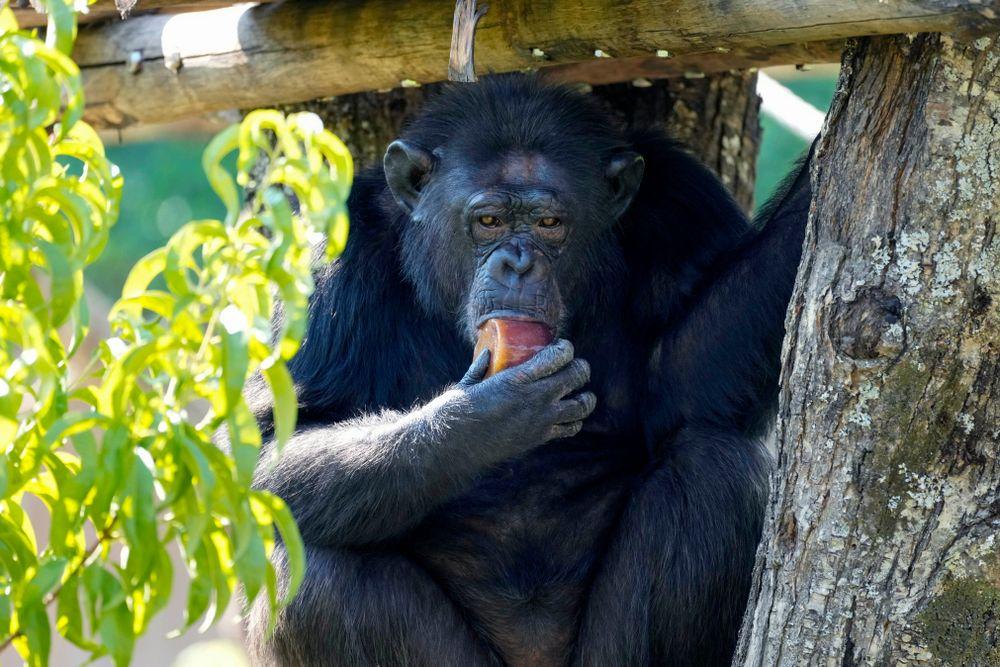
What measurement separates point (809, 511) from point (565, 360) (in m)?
1.20

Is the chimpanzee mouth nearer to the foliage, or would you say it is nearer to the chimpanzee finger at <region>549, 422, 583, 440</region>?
the chimpanzee finger at <region>549, 422, 583, 440</region>

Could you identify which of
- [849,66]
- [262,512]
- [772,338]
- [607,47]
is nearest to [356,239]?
[607,47]

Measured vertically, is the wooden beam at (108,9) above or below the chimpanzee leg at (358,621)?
above

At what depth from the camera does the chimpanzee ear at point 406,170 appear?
5.10 metres

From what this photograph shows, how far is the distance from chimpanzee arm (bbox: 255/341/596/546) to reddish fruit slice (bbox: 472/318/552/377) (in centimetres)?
5

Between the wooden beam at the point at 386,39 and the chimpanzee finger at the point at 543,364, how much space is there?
106 cm

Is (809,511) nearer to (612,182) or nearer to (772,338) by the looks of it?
(772,338)

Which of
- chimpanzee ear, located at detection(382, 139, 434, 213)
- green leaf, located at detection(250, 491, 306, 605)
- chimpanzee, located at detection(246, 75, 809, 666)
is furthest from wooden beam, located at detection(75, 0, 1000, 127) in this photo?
green leaf, located at detection(250, 491, 306, 605)

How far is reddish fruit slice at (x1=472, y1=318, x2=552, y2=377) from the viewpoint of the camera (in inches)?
181

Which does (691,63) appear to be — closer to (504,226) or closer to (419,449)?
(504,226)

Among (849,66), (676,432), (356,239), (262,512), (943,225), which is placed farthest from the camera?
(356,239)

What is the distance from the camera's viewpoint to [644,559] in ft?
15.2

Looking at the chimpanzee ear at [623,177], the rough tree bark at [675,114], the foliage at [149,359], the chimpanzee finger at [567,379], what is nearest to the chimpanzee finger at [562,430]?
the chimpanzee finger at [567,379]

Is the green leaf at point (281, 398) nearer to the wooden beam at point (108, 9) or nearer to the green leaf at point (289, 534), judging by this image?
the green leaf at point (289, 534)
